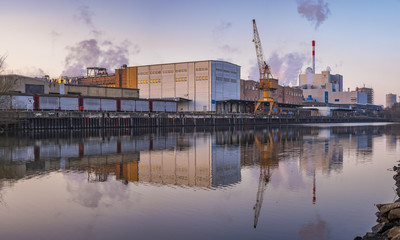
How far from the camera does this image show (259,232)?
1114cm

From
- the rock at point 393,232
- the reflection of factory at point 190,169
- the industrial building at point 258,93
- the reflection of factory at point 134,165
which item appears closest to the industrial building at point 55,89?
the reflection of factory at point 134,165

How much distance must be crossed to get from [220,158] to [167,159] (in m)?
4.53

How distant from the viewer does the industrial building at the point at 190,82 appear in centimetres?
11400

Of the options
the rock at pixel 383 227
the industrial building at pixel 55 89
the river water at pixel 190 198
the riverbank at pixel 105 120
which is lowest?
the river water at pixel 190 198

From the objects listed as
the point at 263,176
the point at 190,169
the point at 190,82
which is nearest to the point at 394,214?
the point at 263,176

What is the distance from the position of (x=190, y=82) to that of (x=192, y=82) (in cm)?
76

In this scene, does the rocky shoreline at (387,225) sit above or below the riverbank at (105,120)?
below

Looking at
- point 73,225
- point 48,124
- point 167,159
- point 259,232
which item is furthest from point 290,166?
point 48,124

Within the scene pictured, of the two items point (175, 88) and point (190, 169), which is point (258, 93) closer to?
point (175, 88)

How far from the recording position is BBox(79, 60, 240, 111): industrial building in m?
114

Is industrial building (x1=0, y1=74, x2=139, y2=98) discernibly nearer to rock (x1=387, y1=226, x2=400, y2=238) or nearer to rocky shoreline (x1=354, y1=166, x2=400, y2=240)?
rocky shoreline (x1=354, y1=166, x2=400, y2=240)

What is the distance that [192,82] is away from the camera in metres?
116

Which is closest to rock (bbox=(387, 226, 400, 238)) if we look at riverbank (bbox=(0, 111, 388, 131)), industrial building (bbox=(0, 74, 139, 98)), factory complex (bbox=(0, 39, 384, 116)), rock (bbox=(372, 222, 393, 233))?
rock (bbox=(372, 222, 393, 233))

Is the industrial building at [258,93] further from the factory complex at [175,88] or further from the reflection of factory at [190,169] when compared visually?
the reflection of factory at [190,169]
